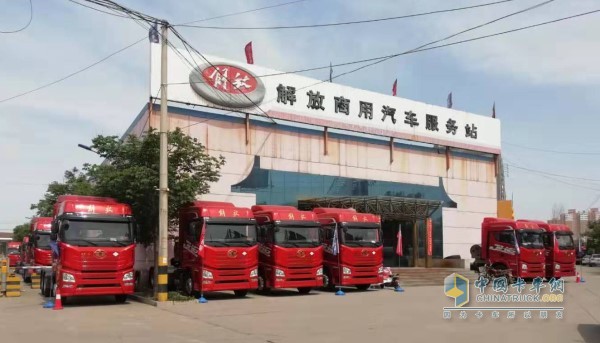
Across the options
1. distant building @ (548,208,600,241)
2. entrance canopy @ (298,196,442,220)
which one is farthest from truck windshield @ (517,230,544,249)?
distant building @ (548,208,600,241)

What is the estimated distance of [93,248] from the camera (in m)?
14.9

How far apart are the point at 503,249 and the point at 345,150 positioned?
358 inches

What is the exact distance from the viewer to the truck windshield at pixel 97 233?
1488cm

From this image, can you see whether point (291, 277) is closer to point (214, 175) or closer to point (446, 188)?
point (214, 175)

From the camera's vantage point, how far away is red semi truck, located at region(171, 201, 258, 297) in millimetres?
16219

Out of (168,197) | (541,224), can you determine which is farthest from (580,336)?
(541,224)

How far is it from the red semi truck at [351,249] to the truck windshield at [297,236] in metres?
1.07

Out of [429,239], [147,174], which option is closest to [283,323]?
[147,174]

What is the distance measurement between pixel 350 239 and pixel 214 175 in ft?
16.5

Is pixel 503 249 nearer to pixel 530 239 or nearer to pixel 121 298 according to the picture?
pixel 530 239

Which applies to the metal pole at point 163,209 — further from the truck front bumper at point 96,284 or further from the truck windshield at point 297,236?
the truck windshield at point 297,236

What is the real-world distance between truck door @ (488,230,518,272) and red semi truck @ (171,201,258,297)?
1120 centimetres

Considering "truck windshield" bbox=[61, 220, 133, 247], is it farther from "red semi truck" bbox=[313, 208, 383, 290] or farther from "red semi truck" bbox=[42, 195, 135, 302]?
"red semi truck" bbox=[313, 208, 383, 290]

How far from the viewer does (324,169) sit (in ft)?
90.8
